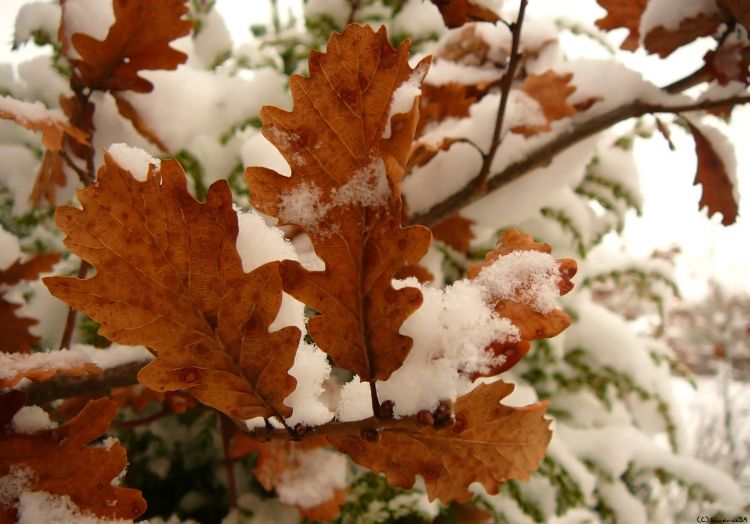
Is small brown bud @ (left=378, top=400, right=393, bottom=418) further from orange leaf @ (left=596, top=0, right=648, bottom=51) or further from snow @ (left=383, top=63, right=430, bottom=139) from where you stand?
orange leaf @ (left=596, top=0, right=648, bottom=51)

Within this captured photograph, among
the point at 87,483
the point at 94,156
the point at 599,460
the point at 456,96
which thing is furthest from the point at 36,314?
the point at 599,460

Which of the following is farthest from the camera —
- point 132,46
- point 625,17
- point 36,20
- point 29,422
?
point 36,20

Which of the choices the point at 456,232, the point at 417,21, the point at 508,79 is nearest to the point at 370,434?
the point at 508,79

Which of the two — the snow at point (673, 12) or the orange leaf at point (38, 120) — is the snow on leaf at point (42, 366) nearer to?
the orange leaf at point (38, 120)

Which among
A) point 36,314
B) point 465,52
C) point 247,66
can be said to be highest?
point 247,66

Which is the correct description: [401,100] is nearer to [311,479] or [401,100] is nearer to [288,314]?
[288,314]

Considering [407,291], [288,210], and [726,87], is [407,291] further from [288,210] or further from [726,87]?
[726,87]
